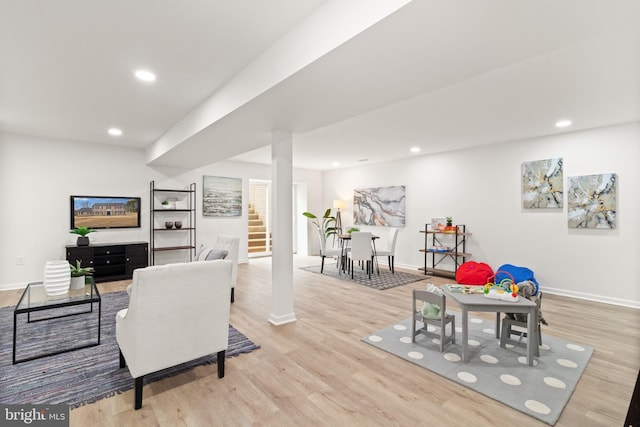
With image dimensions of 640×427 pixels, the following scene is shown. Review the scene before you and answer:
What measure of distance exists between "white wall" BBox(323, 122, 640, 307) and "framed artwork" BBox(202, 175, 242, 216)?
12.4 ft

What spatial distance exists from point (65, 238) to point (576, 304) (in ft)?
26.3

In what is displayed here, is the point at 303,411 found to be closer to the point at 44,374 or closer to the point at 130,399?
the point at 130,399

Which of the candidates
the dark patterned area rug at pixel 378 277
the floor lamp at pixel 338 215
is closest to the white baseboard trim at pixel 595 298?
the dark patterned area rug at pixel 378 277

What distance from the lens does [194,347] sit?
7.09 feet

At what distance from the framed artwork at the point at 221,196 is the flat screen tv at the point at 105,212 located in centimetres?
139

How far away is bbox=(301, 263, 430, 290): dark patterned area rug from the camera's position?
205 inches

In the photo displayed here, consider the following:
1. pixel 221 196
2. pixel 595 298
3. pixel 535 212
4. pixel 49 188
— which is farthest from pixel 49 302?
pixel 595 298

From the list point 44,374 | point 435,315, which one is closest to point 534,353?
point 435,315

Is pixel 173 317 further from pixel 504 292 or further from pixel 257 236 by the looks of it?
pixel 257 236

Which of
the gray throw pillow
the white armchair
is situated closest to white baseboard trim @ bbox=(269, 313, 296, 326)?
the gray throw pillow

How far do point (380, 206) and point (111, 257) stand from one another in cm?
557

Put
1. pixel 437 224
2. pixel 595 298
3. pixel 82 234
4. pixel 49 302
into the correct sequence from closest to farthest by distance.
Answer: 1. pixel 49 302
2. pixel 595 298
3. pixel 82 234
4. pixel 437 224

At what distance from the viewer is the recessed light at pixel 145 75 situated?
2.75 meters

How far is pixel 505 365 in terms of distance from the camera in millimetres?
2443
